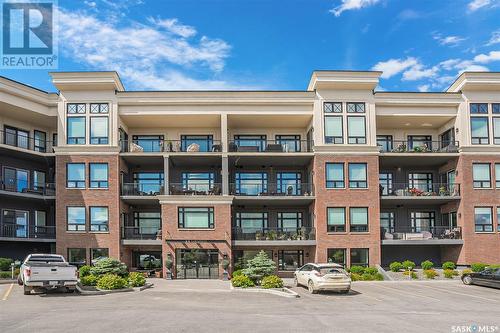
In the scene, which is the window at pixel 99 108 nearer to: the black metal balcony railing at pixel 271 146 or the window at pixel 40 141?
the window at pixel 40 141

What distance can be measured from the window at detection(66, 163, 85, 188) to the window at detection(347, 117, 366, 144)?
62.8 feet

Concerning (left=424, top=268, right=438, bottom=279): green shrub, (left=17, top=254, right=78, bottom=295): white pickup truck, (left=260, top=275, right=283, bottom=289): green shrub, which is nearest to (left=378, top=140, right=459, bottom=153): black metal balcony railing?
(left=424, top=268, right=438, bottom=279): green shrub

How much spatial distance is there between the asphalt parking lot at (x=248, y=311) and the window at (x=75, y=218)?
9576 mm

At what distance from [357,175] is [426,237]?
6.68 metres

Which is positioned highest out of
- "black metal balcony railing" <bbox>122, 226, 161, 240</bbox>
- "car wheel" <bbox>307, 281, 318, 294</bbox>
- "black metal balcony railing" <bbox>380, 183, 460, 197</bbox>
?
"black metal balcony railing" <bbox>380, 183, 460, 197</bbox>

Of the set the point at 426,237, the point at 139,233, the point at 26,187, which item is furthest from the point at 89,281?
the point at 426,237

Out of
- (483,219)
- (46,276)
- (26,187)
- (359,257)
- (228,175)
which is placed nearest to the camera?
(46,276)

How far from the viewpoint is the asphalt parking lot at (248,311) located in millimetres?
14531

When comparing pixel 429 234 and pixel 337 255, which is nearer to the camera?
pixel 337 255

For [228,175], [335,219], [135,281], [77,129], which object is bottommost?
[135,281]

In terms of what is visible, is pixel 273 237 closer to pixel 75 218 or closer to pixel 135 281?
pixel 135 281

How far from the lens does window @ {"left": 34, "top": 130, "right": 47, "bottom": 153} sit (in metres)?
37.9

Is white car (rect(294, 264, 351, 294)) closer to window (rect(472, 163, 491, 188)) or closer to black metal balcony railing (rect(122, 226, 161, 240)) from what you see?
black metal balcony railing (rect(122, 226, 161, 240))

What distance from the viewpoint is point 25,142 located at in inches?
1467
